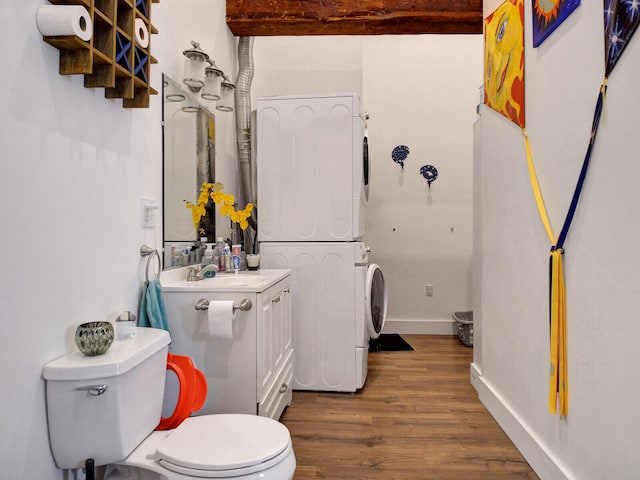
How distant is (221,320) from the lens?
1.88 m

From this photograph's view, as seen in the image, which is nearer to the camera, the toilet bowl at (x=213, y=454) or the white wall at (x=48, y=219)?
the white wall at (x=48, y=219)

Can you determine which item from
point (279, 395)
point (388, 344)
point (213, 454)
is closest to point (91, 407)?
point (213, 454)

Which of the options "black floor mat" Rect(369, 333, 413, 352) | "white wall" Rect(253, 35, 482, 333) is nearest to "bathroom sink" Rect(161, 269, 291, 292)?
"black floor mat" Rect(369, 333, 413, 352)

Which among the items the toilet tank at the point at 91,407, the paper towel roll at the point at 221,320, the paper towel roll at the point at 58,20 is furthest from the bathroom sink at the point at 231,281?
the paper towel roll at the point at 58,20

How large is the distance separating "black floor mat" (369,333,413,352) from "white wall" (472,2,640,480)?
4.73 ft

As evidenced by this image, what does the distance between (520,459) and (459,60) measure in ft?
12.1

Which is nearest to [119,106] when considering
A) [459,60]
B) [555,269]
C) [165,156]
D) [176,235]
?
[165,156]

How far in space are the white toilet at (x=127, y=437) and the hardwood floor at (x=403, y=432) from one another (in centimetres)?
73

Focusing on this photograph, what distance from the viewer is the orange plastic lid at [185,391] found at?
1578mm

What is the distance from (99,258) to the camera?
60.9 inches

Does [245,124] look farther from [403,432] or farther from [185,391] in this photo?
[403,432]

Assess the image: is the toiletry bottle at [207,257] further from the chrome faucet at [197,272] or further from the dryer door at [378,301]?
the dryer door at [378,301]

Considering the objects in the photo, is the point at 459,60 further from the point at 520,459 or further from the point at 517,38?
the point at 520,459

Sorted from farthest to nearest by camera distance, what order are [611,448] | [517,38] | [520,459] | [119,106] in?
[517,38], [520,459], [119,106], [611,448]
